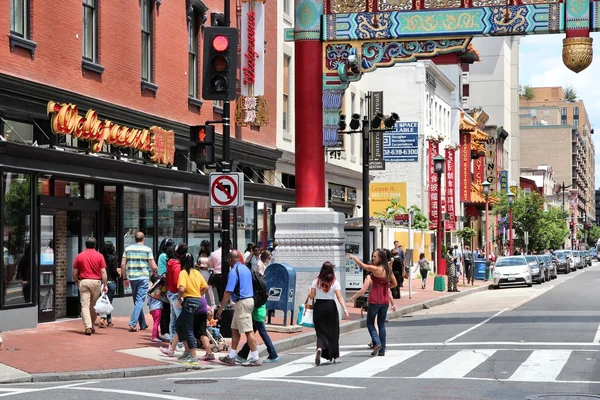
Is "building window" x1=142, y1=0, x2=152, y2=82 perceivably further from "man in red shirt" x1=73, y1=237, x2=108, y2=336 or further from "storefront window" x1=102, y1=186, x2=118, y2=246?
"man in red shirt" x1=73, y1=237, x2=108, y2=336

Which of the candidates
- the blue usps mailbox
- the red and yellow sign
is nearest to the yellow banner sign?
the red and yellow sign

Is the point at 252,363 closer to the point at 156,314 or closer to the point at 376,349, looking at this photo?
the point at 376,349

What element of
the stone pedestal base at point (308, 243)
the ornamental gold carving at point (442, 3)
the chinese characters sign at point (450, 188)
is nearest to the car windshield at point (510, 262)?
the chinese characters sign at point (450, 188)

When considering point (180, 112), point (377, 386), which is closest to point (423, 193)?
point (180, 112)

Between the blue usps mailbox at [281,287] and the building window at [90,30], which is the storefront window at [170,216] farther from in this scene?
the blue usps mailbox at [281,287]

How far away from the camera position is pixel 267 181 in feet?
117

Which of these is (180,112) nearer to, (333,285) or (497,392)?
(333,285)

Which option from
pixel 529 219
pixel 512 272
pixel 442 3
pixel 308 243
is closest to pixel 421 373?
pixel 308 243

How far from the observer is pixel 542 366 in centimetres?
1555

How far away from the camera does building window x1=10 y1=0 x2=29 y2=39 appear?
20.0m

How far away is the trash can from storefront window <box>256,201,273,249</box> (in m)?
23.5

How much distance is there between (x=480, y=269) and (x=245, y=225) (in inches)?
1032

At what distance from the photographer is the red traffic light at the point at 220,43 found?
17.7 metres

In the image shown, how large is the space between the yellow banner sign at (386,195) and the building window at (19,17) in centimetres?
4187
